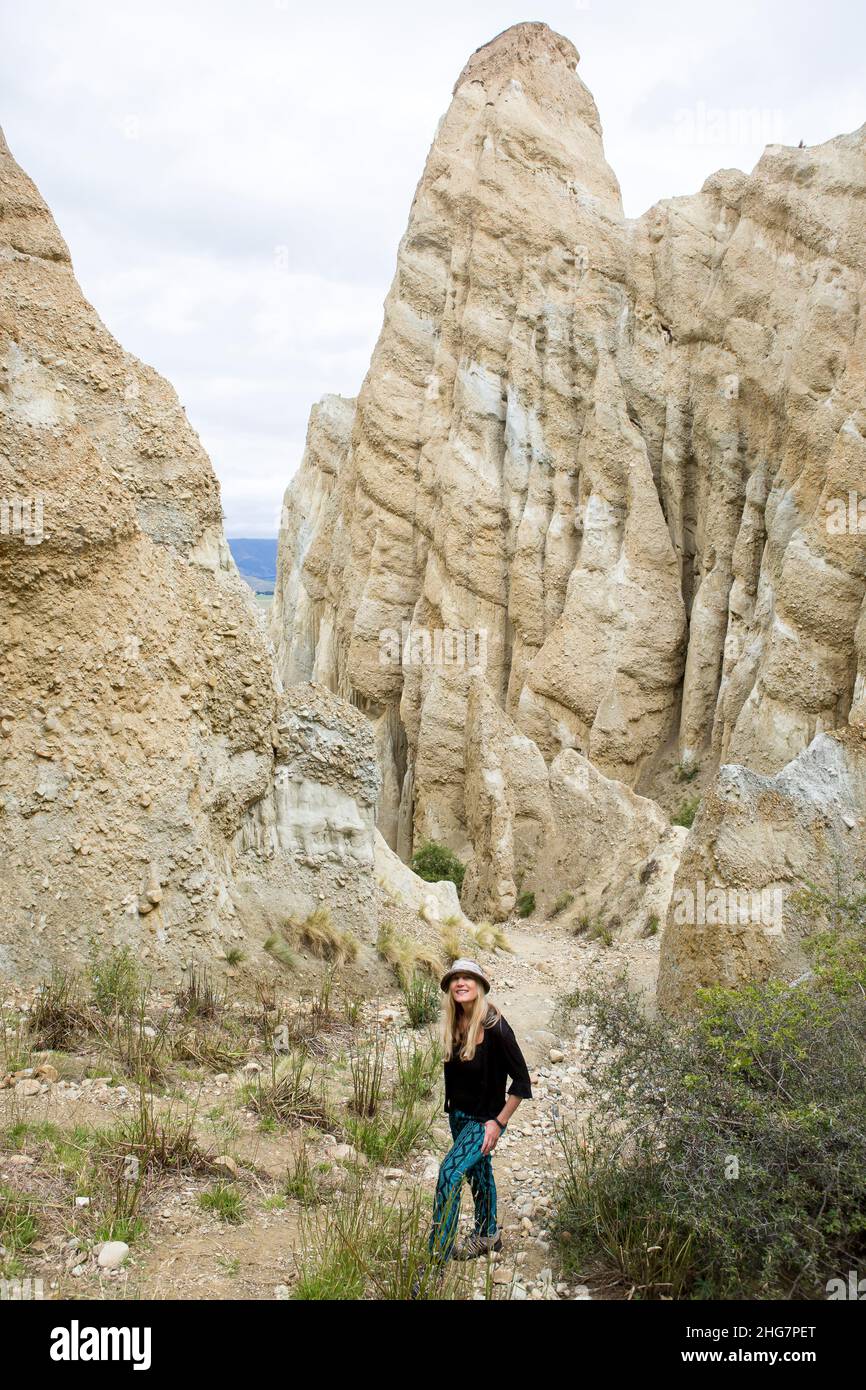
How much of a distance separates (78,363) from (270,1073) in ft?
17.8

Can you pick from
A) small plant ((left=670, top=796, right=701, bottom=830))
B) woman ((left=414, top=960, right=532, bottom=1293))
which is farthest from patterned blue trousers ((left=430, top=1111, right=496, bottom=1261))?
small plant ((left=670, top=796, right=701, bottom=830))

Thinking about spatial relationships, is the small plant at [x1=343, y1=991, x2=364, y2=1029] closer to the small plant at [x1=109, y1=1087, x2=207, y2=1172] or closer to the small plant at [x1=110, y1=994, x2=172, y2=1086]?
the small plant at [x1=110, y1=994, x2=172, y2=1086]

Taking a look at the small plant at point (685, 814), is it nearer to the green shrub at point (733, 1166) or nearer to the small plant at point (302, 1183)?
the green shrub at point (733, 1166)

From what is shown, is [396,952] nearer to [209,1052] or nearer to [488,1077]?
[209,1052]

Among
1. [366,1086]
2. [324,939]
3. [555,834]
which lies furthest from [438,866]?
[366,1086]

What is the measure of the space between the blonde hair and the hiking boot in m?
0.70

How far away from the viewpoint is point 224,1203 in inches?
166

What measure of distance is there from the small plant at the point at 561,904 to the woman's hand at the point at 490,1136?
34.1 feet

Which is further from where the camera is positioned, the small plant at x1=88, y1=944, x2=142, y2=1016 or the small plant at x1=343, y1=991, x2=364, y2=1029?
the small plant at x1=343, y1=991, x2=364, y2=1029

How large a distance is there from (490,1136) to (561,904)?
10643 millimetres

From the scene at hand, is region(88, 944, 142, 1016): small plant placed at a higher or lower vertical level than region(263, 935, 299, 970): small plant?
higher

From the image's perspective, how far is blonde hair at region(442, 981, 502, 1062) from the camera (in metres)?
4.07

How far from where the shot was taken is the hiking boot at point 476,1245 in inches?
157

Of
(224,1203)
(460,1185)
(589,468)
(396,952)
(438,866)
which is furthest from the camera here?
(589,468)
